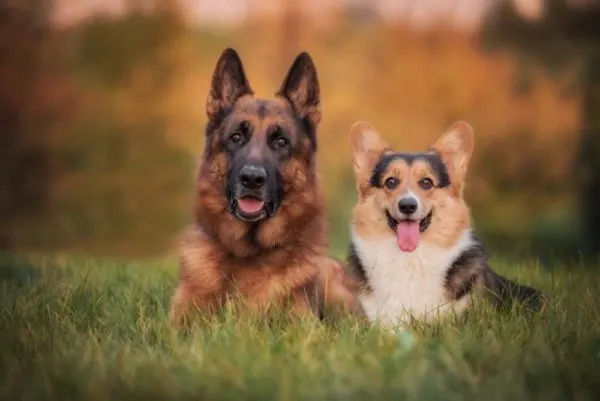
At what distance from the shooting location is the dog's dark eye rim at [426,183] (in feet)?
14.9

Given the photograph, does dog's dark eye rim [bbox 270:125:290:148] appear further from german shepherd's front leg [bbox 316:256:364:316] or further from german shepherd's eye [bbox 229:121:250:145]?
german shepherd's front leg [bbox 316:256:364:316]

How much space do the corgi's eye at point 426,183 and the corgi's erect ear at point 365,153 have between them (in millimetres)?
313

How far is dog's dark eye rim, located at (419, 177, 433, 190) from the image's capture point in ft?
14.9

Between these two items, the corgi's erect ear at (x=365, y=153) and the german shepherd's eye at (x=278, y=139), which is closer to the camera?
the german shepherd's eye at (x=278, y=139)

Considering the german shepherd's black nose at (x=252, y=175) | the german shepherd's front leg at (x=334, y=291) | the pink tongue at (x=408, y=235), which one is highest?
the german shepherd's black nose at (x=252, y=175)

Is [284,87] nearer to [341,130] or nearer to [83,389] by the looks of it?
[83,389]

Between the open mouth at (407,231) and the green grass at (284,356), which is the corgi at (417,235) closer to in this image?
the open mouth at (407,231)

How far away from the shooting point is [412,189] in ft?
14.7

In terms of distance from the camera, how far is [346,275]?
4.70 meters

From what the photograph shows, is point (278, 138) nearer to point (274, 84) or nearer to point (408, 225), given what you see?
point (408, 225)

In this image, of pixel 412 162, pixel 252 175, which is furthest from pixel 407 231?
pixel 252 175

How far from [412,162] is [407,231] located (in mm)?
380

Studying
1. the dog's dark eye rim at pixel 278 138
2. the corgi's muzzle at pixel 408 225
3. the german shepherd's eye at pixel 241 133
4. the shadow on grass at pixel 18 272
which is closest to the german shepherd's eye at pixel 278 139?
the dog's dark eye rim at pixel 278 138

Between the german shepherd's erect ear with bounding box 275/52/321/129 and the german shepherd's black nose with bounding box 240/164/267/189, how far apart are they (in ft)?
1.64
